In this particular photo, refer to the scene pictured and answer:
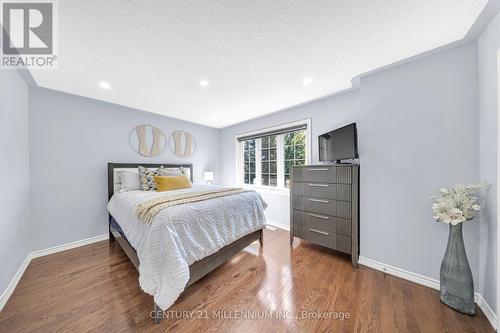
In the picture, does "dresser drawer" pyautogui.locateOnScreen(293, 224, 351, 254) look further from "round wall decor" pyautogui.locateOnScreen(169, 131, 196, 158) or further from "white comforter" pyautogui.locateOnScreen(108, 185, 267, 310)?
"round wall decor" pyautogui.locateOnScreen(169, 131, 196, 158)

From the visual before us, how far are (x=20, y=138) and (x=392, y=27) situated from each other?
150 inches

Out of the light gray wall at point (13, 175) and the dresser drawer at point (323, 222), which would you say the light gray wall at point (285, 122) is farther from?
the light gray wall at point (13, 175)

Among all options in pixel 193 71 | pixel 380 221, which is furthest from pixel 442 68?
pixel 193 71

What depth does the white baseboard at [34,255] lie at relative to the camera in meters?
1.55

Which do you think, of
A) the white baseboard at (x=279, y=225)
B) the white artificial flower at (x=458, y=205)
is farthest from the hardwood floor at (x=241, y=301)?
the white baseboard at (x=279, y=225)

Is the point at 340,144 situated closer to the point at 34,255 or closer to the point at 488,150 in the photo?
the point at 488,150

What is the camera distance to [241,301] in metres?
1.55

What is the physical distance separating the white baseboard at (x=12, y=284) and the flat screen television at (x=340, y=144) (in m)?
3.51

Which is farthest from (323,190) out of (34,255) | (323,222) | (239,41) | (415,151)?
(34,255)

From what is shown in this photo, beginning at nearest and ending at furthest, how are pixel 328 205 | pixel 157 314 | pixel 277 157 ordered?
1. pixel 157 314
2. pixel 328 205
3. pixel 277 157

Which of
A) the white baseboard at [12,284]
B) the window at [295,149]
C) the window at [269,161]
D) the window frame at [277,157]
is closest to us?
the white baseboard at [12,284]

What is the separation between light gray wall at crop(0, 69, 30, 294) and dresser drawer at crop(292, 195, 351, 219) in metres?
3.02

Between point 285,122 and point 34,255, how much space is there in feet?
13.4

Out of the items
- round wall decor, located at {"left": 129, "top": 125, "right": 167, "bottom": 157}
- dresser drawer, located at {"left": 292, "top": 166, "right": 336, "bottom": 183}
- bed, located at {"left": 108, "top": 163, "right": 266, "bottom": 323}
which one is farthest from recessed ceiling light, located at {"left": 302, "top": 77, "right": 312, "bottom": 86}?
round wall decor, located at {"left": 129, "top": 125, "right": 167, "bottom": 157}
